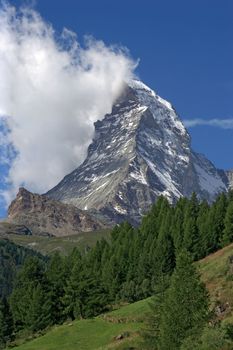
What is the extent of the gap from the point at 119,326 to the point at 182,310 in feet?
108

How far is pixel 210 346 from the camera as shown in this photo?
132 ft

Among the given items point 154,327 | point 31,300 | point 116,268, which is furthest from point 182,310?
point 116,268

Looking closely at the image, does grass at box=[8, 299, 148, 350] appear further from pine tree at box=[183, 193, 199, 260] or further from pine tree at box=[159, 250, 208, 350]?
pine tree at box=[183, 193, 199, 260]

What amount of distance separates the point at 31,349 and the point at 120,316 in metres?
16.2

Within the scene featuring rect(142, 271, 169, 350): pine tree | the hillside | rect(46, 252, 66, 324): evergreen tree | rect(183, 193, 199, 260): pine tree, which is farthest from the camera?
rect(183, 193, 199, 260): pine tree

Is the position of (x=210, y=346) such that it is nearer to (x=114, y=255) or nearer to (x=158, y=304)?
(x=158, y=304)

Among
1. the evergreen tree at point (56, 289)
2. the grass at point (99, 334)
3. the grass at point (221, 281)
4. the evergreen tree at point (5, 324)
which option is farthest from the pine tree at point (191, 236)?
the evergreen tree at point (5, 324)

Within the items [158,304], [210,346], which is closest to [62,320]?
[158,304]

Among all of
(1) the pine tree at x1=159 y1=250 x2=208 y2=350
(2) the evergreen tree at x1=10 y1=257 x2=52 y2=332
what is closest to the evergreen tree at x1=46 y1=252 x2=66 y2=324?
(2) the evergreen tree at x1=10 y1=257 x2=52 y2=332

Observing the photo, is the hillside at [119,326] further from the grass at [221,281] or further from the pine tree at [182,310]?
the pine tree at [182,310]

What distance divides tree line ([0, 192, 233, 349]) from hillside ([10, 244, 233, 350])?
28.0 feet

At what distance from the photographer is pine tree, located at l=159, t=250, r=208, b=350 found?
155ft

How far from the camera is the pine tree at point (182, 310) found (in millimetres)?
47312

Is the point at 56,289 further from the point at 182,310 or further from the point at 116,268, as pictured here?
the point at 182,310
